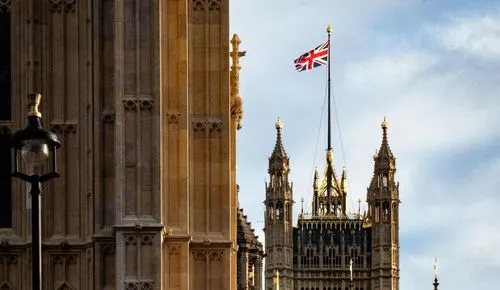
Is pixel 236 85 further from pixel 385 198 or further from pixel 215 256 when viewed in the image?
pixel 385 198

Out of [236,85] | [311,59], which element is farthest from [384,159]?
[236,85]

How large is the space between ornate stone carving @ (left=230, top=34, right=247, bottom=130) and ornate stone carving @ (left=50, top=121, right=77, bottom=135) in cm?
407

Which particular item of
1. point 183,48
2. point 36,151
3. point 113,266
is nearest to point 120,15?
point 183,48

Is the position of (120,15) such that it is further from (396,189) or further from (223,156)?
(396,189)

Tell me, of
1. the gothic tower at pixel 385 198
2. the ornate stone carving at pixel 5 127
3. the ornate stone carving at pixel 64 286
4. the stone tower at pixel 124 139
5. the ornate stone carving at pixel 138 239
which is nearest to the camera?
the ornate stone carving at pixel 138 239

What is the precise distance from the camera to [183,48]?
120 ft

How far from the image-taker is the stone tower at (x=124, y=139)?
34.8 meters

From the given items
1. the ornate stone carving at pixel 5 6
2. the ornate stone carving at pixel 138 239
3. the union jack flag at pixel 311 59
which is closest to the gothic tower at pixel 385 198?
the union jack flag at pixel 311 59

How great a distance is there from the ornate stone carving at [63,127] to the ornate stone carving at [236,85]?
4.07m

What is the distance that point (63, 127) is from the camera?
35.9m

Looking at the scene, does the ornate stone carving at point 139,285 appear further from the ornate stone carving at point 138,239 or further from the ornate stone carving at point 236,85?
the ornate stone carving at point 236,85

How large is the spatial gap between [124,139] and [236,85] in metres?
5.26

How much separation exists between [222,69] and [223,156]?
1586 mm

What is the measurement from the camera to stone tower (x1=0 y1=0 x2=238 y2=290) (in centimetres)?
3475
